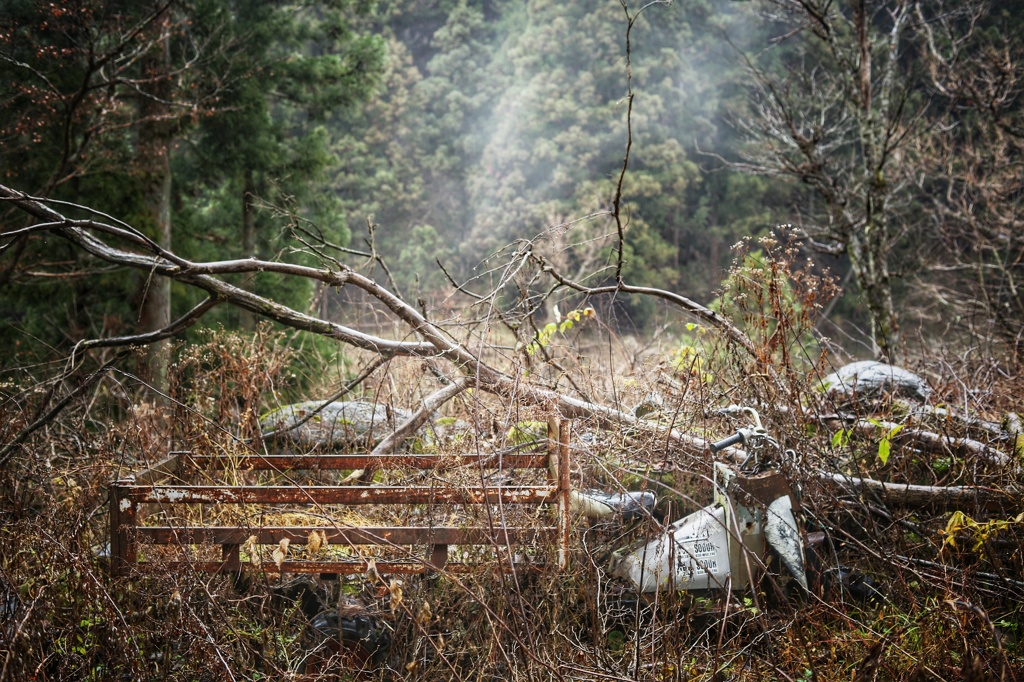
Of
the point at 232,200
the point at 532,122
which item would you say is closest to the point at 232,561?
the point at 232,200

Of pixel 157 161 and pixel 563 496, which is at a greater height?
pixel 157 161

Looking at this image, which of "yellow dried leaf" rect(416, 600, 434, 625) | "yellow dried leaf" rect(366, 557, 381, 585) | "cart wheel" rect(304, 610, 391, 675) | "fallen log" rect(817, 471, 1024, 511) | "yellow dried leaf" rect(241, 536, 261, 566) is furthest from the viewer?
"fallen log" rect(817, 471, 1024, 511)

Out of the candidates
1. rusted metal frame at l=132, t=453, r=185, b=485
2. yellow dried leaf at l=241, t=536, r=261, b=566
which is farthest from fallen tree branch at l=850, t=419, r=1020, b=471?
rusted metal frame at l=132, t=453, r=185, b=485

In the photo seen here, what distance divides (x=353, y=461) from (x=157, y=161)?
24.6 ft

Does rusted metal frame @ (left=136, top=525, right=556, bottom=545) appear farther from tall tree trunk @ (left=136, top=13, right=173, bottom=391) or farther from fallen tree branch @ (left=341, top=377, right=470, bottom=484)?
tall tree trunk @ (left=136, top=13, right=173, bottom=391)

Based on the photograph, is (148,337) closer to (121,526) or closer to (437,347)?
(121,526)

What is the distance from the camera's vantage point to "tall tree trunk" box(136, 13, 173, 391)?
9.26m

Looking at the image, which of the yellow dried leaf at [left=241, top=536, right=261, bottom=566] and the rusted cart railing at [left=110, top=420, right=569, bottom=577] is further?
the rusted cart railing at [left=110, top=420, right=569, bottom=577]

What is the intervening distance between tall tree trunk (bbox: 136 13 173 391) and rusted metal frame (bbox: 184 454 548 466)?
→ 5.26 m

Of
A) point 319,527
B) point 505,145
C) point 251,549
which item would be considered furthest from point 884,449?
point 505,145

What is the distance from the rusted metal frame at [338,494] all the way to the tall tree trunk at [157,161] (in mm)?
6261

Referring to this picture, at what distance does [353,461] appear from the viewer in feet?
14.0

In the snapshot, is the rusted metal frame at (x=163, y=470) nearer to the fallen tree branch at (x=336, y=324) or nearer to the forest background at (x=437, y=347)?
the forest background at (x=437, y=347)

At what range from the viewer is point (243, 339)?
16.4 feet
